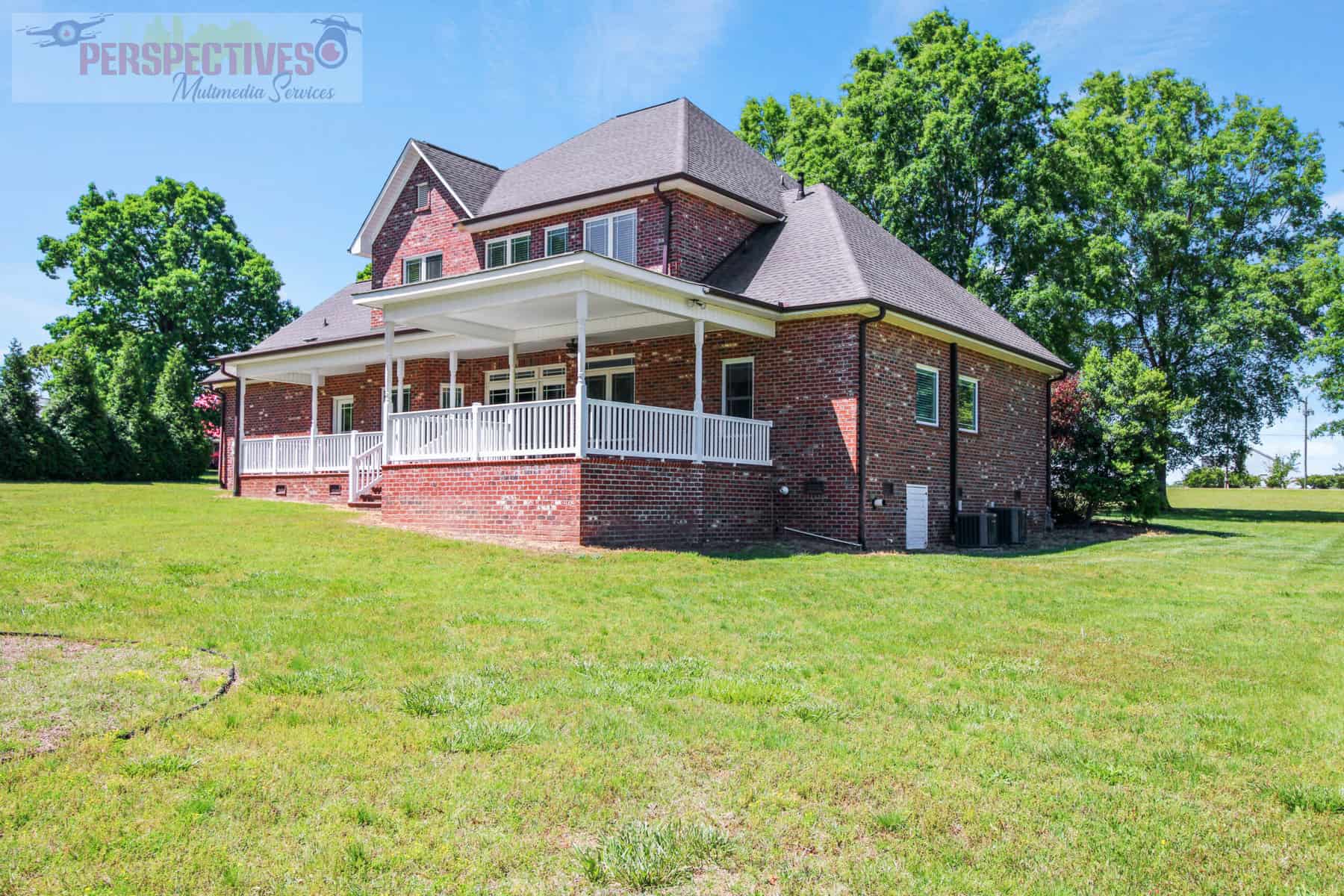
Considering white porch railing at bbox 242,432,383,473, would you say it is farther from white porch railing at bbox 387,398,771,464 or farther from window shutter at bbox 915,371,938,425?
window shutter at bbox 915,371,938,425

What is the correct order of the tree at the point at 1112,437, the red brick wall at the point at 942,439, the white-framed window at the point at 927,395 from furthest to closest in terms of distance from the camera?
the tree at the point at 1112,437
the white-framed window at the point at 927,395
the red brick wall at the point at 942,439

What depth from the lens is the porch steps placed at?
20.0 metres

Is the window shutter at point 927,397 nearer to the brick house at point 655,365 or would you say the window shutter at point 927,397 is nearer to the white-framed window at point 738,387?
the brick house at point 655,365

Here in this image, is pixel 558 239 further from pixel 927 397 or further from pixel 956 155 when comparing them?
pixel 956 155

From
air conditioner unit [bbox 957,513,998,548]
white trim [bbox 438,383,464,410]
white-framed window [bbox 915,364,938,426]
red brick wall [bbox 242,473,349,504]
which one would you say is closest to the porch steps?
red brick wall [bbox 242,473,349,504]

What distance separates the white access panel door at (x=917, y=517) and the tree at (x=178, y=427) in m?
27.8

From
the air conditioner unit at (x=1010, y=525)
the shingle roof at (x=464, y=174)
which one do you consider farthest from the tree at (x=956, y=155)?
the shingle roof at (x=464, y=174)

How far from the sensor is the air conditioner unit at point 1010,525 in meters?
19.8

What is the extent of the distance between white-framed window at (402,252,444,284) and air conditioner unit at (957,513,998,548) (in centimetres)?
1276

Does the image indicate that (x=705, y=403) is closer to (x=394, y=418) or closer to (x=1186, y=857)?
(x=394, y=418)

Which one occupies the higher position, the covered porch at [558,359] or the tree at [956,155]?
the tree at [956,155]

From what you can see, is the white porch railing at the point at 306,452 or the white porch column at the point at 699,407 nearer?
the white porch column at the point at 699,407

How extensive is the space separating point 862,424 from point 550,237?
8228 mm

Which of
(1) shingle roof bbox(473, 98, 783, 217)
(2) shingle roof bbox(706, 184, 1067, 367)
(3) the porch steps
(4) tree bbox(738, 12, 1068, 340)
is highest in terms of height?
(4) tree bbox(738, 12, 1068, 340)
